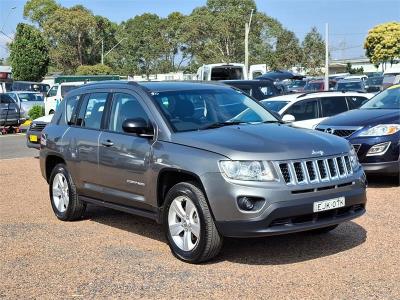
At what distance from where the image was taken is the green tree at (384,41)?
73062 millimetres

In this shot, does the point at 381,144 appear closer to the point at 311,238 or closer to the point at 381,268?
the point at 311,238

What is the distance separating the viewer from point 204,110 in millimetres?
6391

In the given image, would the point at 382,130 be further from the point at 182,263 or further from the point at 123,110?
the point at 182,263

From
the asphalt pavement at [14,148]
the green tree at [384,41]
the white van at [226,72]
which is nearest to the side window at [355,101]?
the asphalt pavement at [14,148]

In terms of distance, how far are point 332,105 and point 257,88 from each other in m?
3.77

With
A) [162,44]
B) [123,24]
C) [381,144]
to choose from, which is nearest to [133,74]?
[162,44]

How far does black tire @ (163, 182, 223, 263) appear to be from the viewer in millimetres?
5359

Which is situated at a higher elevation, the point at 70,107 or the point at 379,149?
the point at 70,107

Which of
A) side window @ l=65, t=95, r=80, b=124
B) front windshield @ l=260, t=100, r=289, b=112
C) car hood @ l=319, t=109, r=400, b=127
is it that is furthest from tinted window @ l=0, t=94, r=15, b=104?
car hood @ l=319, t=109, r=400, b=127

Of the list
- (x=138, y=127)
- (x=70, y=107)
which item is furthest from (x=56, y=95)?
(x=138, y=127)

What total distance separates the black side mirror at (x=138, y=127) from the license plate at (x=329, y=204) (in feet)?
6.05

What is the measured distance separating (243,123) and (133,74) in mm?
63763

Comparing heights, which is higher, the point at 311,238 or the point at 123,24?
the point at 123,24

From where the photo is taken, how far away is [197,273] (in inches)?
209
